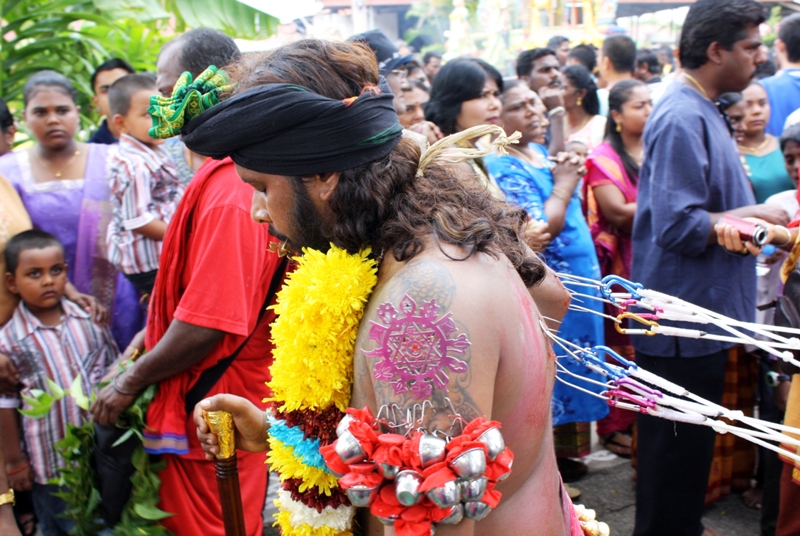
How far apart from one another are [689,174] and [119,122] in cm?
344

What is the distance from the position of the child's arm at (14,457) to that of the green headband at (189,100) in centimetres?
249

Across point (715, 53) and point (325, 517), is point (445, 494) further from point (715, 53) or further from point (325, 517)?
point (715, 53)

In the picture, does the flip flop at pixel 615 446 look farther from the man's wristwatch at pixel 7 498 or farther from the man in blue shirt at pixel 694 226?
the man's wristwatch at pixel 7 498

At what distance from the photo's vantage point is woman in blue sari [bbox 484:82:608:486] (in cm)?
434

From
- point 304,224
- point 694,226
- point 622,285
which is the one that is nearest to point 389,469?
point 304,224

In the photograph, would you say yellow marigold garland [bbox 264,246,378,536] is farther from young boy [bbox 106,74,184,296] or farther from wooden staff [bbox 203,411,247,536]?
young boy [bbox 106,74,184,296]

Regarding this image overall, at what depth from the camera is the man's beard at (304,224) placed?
5.81 feet

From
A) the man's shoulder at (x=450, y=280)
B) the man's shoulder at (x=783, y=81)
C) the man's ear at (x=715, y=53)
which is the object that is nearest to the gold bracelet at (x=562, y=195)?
the man's ear at (x=715, y=53)

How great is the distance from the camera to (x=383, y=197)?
68.7 inches

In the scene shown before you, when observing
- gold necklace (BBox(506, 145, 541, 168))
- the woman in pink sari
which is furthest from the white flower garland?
the woman in pink sari

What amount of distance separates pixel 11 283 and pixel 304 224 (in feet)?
8.61

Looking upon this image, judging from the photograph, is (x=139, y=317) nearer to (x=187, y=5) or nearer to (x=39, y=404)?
(x=39, y=404)

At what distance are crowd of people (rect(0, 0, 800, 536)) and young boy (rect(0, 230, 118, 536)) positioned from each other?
0.04 ft

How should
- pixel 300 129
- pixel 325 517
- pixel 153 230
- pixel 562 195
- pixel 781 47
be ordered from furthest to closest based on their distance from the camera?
pixel 781 47 → pixel 562 195 → pixel 153 230 → pixel 325 517 → pixel 300 129
